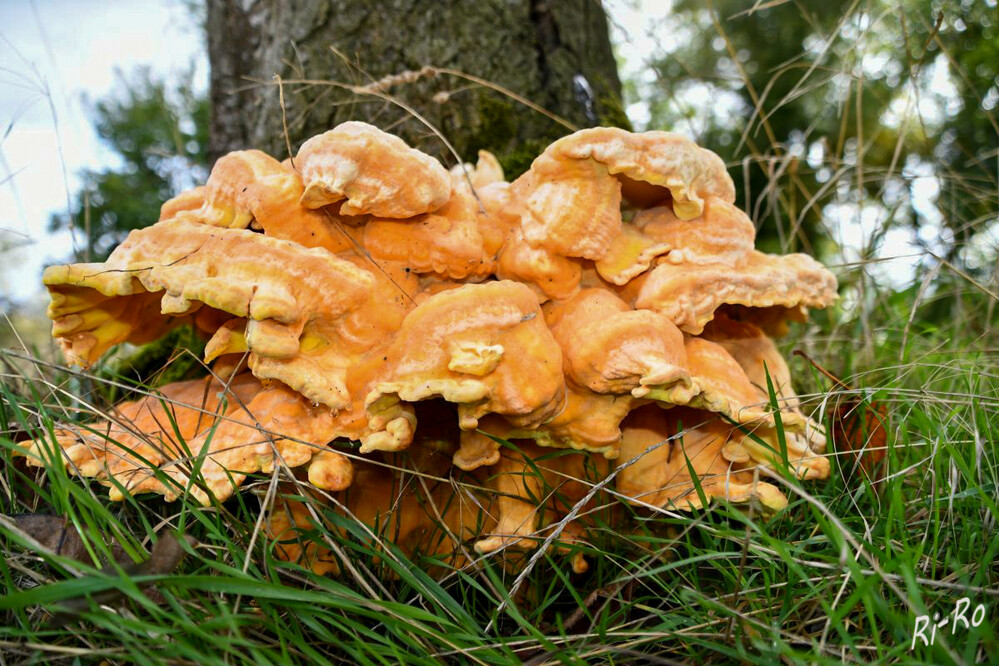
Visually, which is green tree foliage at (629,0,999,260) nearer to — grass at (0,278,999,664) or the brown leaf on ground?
grass at (0,278,999,664)

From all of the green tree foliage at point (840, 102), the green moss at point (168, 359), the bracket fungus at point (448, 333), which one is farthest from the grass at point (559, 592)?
the green tree foliage at point (840, 102)

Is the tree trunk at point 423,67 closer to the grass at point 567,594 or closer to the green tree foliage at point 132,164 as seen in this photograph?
the grass at point 567,594

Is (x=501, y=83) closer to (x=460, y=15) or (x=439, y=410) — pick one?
(x=460, y=15)

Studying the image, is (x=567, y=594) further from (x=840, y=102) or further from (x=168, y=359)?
(x=840, y=102)

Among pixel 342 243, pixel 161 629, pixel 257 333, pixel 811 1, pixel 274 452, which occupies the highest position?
pixel 811 1

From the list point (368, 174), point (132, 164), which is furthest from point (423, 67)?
point (132, 164)

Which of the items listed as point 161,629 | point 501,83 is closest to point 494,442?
point 161,629
